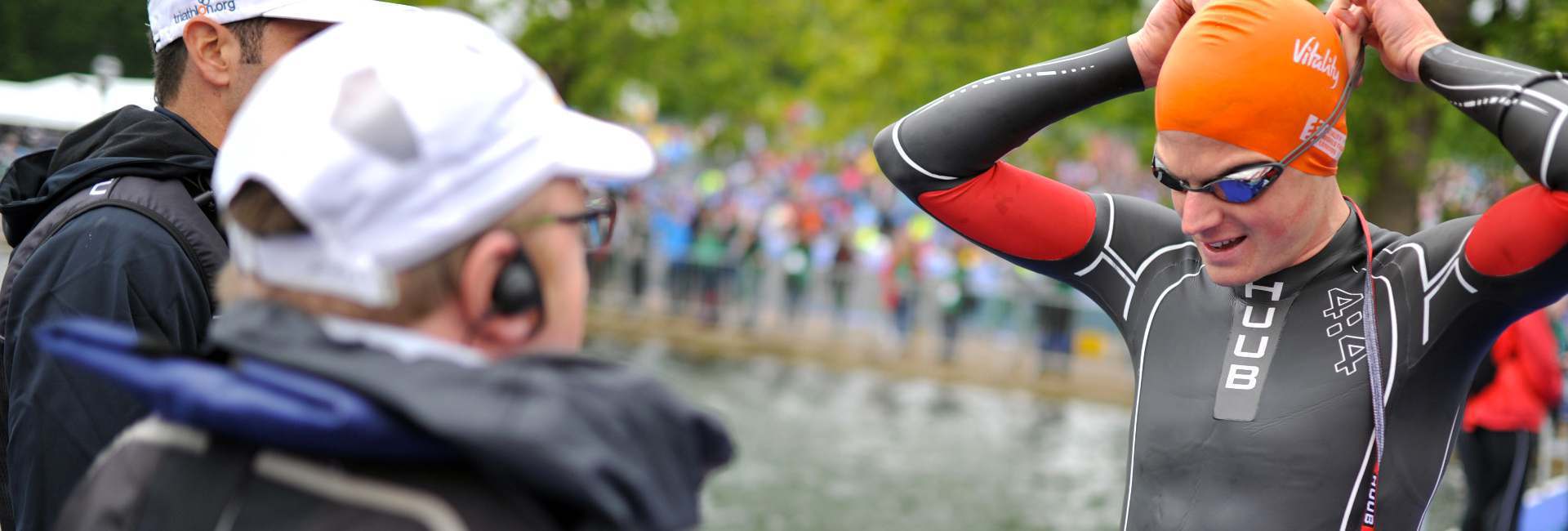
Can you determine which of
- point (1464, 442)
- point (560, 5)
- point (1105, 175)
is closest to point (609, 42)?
point (560, 5)

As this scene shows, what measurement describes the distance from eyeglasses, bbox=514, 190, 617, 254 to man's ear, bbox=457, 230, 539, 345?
40 mm

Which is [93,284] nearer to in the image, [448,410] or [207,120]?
[207,120]

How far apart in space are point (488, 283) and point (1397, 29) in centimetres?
194

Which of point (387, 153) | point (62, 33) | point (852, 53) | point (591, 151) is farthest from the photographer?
point (852, 53)

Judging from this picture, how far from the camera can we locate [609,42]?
20.2 m

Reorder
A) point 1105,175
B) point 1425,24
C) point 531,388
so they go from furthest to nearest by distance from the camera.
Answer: point 1105,175 → point 1425,24 → point 531,388

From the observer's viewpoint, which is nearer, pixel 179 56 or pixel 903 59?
pixel 179 56

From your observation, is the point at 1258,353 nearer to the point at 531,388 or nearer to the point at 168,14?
the point at 531,388

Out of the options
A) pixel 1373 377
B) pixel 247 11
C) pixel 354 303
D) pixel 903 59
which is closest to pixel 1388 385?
pixel 1373 377

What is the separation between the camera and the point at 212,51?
2754 millimetres

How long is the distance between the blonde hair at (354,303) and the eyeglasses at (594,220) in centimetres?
3

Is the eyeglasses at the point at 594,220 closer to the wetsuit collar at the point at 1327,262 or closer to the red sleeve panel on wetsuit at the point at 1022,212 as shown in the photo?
the red sleeve panel on wetsuit at the point at 1022,212

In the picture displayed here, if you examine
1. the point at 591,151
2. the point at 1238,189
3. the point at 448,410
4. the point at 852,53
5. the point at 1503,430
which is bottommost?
the point at 852,53

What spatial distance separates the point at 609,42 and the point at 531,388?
19.4 meters
